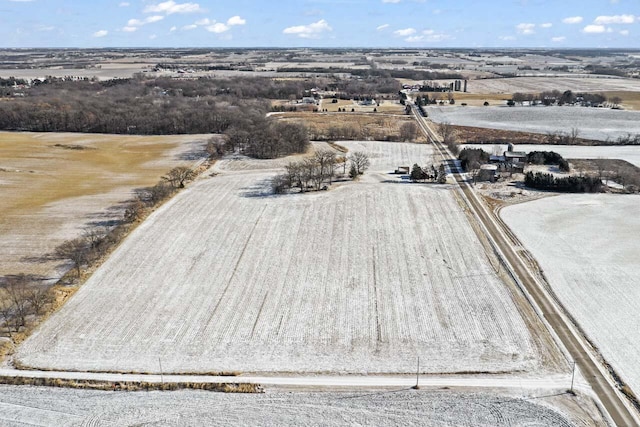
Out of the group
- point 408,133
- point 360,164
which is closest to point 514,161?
point 360,164

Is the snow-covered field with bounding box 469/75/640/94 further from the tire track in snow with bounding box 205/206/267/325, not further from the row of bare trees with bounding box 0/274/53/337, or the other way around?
the row of bare trees with bounding box 0/274/53/337

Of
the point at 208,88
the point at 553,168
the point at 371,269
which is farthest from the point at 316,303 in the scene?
the point at 208,88

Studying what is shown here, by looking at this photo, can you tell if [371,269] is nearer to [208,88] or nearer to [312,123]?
[312,123]

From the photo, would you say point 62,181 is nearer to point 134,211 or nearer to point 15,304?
point 134,211

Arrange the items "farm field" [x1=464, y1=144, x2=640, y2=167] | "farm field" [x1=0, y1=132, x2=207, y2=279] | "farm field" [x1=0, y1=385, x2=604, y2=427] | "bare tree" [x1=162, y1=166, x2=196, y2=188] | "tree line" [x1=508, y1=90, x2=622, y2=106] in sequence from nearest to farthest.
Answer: "farm field" [x1=0, y1=385, x2=604, y2=427] → "farm field" [x1=0, y1=132, x2=207, y2=279] → "bare tree" [x1=162, y1=166, x2=196, y2=188] → "farm field" [x1=464, y1=144, x2=640, y2=167] → "tree line" [x1=508, y1=90, x2=622, y2=106]

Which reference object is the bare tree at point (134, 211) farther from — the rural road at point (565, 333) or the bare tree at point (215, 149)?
the rural road at point (565, 333)

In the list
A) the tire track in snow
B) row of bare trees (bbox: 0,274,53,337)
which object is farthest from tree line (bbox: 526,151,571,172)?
row of bare trees (bbox: 0,274,53,337)
